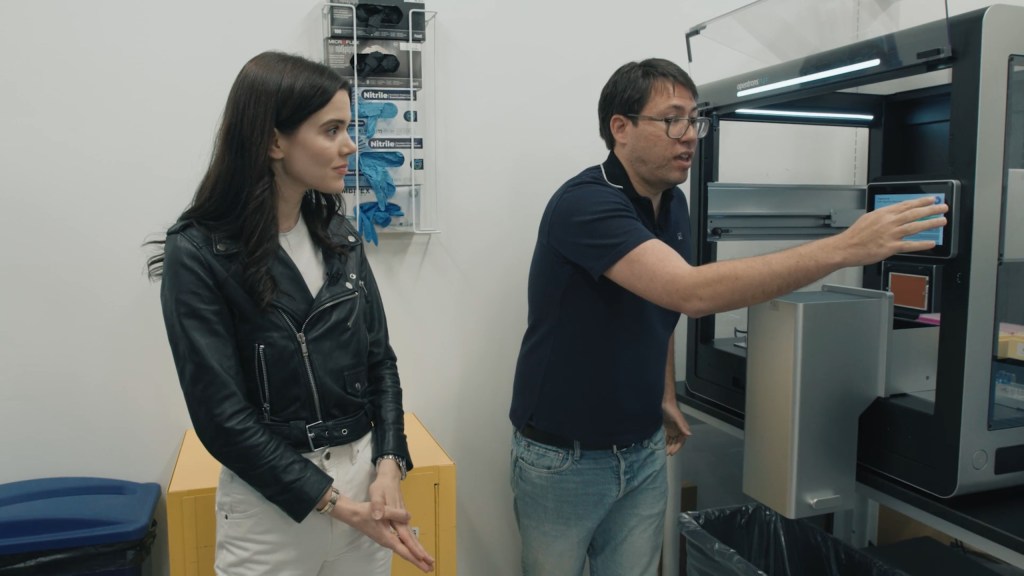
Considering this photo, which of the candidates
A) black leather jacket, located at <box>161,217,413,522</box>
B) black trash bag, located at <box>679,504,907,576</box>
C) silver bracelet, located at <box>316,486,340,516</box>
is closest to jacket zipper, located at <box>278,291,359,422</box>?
black leather jacket, located at <box>161,217,413,522</box>

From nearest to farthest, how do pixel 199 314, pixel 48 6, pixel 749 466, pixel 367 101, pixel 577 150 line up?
pixel 199 314
pixel 749 466
pixel 48 6
pixel 367 101
pixel 577 150

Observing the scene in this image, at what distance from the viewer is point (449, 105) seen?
2.06 meters

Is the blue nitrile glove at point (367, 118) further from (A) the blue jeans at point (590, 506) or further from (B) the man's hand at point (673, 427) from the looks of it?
(B) the man's hand at point (673, 427)

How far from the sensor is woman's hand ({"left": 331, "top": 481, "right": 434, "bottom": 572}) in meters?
1.15

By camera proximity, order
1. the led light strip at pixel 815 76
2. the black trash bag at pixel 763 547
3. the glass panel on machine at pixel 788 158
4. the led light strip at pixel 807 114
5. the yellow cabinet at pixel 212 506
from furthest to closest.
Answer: the glass panel on machine at pixel 788 158, the led light strip at pixel 807 114, the black trash bag at pixel 763 547, the yellow cabinet at pixel 212 506, the led light strip at pixel 815 76

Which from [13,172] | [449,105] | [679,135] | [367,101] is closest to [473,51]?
[449,105]

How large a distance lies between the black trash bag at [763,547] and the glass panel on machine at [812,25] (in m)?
1.10

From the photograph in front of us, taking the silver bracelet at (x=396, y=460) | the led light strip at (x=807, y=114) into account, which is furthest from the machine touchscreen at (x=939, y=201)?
the silver bracelet at (x=396, y=460)

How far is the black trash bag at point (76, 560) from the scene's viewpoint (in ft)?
5.14

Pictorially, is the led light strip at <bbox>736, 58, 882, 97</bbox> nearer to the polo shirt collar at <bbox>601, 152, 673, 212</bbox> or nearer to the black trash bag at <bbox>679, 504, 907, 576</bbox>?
the polo shirt collar at <bbox>601, 152, 673, 212</bbox>

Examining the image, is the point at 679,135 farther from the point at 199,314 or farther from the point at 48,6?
the point at 48,6

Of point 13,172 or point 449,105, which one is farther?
point 449,105

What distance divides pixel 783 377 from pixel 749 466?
23cm

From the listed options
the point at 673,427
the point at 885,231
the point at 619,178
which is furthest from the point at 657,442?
the point at 885,231
